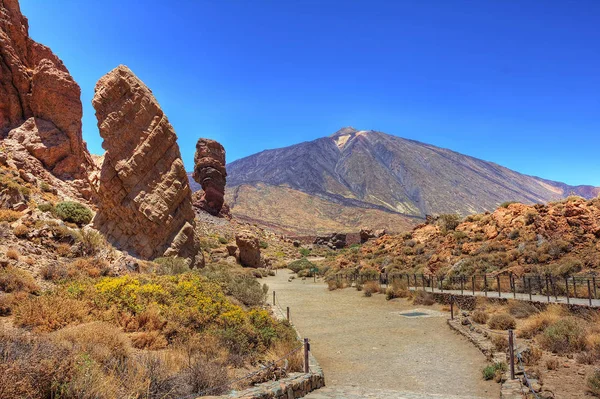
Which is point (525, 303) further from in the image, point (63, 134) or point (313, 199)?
point (313, 199)

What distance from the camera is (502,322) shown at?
41.7 feet

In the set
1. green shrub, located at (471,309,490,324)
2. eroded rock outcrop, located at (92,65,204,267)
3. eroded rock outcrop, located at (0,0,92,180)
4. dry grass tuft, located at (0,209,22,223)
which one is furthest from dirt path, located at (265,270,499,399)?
eroded rock outcrop, located at (0,0,92,180)

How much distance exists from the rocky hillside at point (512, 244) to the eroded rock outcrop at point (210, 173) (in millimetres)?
37403

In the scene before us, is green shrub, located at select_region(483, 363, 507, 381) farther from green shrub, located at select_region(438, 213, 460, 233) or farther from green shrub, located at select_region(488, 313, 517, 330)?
green shrub, located at select_region(438, 213, 460, 233)

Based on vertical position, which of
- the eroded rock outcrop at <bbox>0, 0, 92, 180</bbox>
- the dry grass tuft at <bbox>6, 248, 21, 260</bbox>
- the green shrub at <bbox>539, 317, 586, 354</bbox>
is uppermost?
the eroded rock outcrop at <bbox>0, 0, 92, 180</bbox>

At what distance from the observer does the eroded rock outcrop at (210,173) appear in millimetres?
66438

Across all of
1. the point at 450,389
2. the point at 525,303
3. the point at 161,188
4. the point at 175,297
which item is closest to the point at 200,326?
the point at 175,297

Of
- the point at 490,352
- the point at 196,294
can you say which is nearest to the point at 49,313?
the point at 196,294

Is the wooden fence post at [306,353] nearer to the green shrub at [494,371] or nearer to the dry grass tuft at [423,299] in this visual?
the green shrub at [494,371]

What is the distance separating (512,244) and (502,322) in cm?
1422

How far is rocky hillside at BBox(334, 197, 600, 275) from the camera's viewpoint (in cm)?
2106

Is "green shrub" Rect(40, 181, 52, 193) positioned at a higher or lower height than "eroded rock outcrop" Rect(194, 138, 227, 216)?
lower

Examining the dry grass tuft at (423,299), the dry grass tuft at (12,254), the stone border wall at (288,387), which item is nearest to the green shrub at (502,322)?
the dry grass tuft at (423,299)

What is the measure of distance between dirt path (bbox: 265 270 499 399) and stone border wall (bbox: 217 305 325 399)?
0.95 ft
